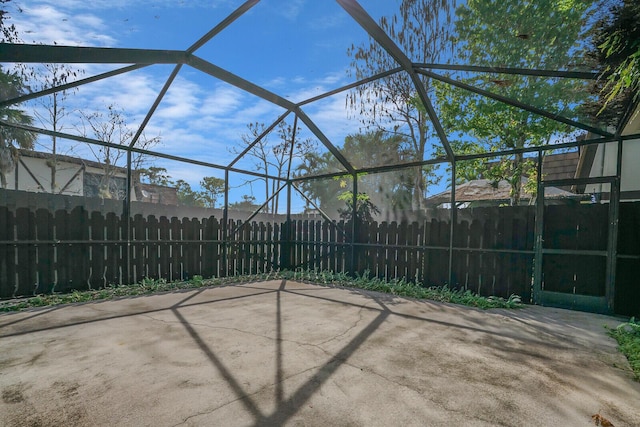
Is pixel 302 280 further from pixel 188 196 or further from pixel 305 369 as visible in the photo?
pixel 188 196

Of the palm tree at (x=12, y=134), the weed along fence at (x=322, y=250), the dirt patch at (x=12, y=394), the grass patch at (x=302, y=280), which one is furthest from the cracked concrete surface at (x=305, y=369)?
the palm tree at (x=12, y=134)

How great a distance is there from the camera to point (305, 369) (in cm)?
267

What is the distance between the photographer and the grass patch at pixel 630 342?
2874mm

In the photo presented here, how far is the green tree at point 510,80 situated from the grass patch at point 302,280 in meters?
3.95

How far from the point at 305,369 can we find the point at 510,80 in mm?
9627

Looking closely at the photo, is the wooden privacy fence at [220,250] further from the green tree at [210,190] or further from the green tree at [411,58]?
the green tree at [210,190]

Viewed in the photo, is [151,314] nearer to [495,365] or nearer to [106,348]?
[106,348]

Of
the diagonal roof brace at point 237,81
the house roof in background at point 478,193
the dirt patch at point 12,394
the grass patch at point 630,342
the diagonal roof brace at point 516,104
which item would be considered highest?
the diagonal roof brace at point 237,81

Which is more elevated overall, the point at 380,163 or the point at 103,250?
the point at 380,163

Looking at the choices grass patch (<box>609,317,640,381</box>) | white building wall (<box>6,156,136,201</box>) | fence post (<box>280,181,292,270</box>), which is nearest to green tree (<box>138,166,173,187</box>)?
white building wall (<box>6,156,136,201</box>)

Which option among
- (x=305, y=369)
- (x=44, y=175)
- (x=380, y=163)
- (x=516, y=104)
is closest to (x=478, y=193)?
(x=380, y=163)

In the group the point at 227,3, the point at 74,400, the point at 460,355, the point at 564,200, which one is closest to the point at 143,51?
the point at 227,3

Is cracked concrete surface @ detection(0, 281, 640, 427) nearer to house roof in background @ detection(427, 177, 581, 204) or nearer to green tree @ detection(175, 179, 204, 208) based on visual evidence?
house roof in background @ detection(427, 177, 581, 204)

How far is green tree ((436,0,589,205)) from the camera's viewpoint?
23.2 feet
